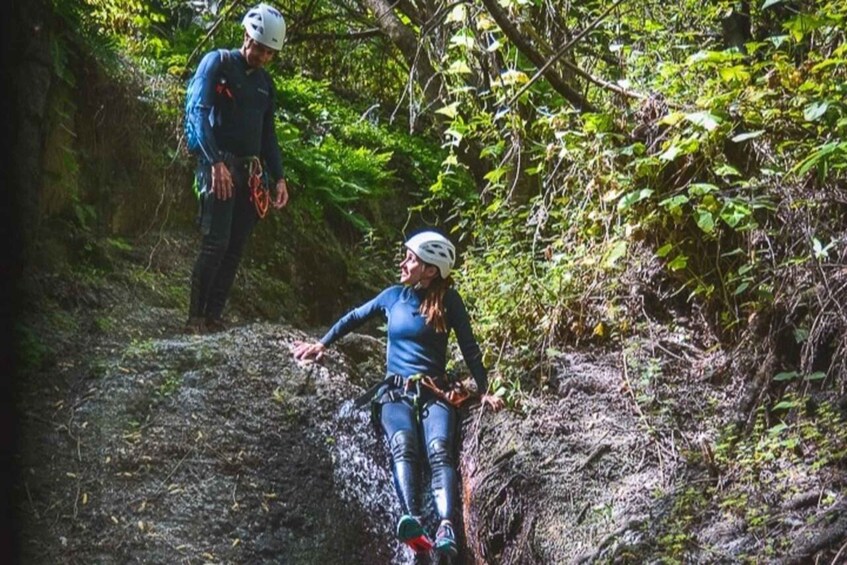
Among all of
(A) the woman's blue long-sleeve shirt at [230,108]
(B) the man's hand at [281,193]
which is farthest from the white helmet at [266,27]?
(B) the man's hand at [281,193]

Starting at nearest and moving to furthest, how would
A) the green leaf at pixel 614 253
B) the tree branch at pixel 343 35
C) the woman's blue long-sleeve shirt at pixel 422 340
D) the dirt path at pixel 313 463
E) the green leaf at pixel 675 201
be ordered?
the dirt path at pixel 313 463, the green leaf at pixel 675 201, the green leaf at pixel 614 253, the woman's blue long-sleeve shirt at pixel 422 340, the tree branch at pixel 343 35

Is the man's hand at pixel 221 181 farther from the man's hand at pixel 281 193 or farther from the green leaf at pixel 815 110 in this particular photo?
the green leaf at pixel 815 110

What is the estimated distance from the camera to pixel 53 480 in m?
4.12

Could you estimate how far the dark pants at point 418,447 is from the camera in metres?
4.75

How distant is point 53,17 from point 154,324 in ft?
7.33

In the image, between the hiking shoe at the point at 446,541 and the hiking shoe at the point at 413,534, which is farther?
the hiking shoe at the point at 446,541

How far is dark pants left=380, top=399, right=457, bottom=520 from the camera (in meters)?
4.75

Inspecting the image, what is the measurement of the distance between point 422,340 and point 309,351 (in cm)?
79

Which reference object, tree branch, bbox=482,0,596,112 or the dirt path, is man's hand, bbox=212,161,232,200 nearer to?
the dirt path

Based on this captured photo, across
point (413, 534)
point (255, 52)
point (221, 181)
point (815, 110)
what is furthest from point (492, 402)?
point (255, 52)

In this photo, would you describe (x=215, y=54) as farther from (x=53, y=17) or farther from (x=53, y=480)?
(x=53, y=480)

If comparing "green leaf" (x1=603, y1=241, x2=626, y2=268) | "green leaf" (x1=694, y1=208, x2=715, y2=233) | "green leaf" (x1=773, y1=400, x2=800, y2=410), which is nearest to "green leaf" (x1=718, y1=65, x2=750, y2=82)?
"green leaf" (x1=694, y1=208, x2=715, y2=233)

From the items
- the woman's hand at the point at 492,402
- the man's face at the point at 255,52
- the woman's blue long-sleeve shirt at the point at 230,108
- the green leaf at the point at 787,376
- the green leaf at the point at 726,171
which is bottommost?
the green leaf at the point at 787,376

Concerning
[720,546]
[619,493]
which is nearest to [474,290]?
[619,493]
